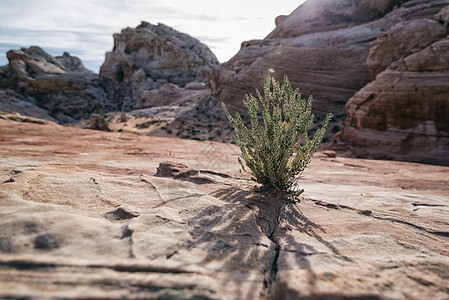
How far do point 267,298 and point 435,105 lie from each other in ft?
47.1

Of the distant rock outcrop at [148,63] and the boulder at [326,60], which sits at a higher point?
the distant rock outcrop at [148,63]

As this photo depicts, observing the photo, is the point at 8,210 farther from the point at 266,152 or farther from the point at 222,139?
the point at 222,139

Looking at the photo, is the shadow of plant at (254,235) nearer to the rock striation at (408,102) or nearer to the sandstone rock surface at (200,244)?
the sandstone rock surface at (200,244)

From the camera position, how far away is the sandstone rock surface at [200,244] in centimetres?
136

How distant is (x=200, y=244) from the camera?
1847 mm

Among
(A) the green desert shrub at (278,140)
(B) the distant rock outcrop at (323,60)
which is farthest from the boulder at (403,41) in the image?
(A) the green desert shrub at (278,140)

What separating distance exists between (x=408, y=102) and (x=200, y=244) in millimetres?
14313

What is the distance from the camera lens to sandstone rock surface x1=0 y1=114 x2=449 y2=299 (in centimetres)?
136

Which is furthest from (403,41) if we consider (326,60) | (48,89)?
(48,89)

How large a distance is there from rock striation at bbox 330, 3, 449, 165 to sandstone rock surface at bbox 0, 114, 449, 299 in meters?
11.3

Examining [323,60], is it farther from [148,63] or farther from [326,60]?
[148,63]

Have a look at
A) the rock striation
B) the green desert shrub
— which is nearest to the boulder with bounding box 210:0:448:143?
the rock striation

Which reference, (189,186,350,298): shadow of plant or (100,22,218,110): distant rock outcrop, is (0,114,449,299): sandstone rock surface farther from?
(100,22,218,110): distant rock outcrop

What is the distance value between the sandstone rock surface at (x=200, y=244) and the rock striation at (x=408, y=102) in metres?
11.3
